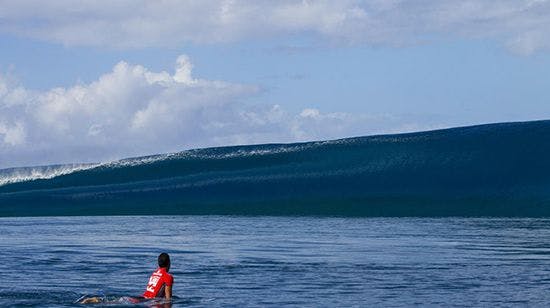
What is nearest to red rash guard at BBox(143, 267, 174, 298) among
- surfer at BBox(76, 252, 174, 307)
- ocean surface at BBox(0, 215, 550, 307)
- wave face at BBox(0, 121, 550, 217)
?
surfer at BBox(76, 252, 174, 307)

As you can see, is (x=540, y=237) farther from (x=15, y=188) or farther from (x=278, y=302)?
(x=15, y=188)

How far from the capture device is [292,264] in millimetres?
33562

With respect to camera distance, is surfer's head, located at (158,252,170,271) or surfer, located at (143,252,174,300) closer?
surfer's head, located at (158,252,170,271)

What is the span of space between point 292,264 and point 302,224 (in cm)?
2302

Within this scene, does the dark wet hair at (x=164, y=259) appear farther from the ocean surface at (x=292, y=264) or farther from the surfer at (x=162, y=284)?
the ocean surface at (x=292, y=264)

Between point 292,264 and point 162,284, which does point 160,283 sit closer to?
point 162,284

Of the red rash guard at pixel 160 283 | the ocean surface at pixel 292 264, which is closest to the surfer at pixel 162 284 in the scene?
the red rash guard at pixel 160 283

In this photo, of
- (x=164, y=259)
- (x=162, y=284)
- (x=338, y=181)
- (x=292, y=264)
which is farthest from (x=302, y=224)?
(x=164, y=259)

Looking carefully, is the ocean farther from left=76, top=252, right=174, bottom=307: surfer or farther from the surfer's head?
the surfer's head

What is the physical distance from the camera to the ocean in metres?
27.8

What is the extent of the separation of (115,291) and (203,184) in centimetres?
6016

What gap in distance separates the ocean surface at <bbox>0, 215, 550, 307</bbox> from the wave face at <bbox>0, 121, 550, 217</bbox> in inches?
831

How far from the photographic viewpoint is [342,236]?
46.0 meters

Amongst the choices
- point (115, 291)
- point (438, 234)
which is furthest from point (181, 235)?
point (115, 291)
